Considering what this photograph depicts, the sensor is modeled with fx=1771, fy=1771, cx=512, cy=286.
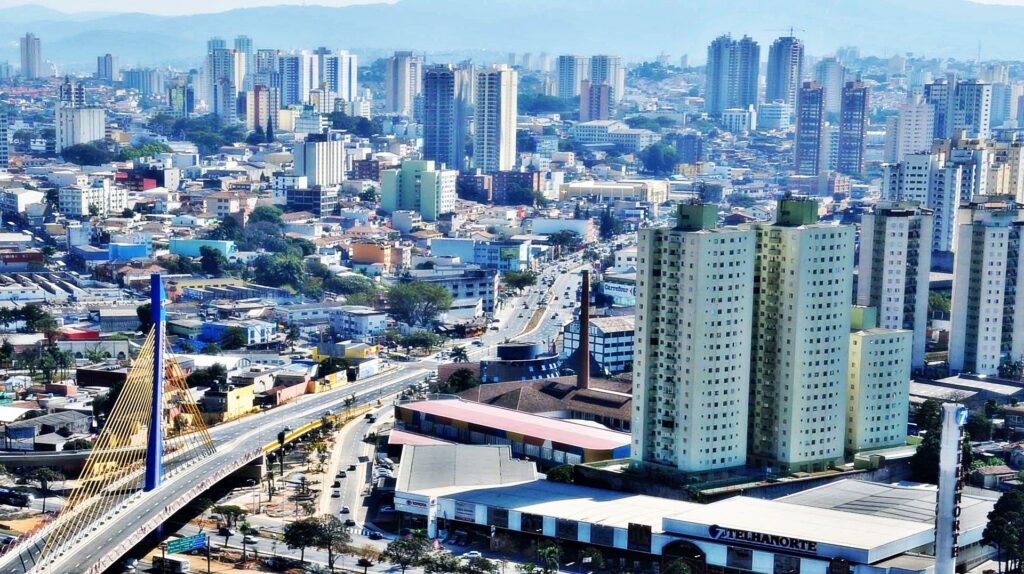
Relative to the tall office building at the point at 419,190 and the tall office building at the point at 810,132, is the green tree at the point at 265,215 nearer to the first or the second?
the tall office building at the point at 419,190

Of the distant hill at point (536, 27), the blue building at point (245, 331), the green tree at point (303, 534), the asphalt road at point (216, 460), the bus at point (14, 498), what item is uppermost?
the distant hill at point (536, 27)

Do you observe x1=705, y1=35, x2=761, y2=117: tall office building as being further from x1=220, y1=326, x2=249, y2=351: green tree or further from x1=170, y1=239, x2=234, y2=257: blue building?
x1=220, y1=326, x2=249, y2=351: green tree

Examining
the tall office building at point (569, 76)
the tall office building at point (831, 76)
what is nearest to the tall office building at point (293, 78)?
the tall office building at point (569, 76)

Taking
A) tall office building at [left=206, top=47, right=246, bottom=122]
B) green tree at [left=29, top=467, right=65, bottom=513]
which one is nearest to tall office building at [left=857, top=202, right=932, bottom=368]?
green tree at [left=29, top=467, right=65, bottom=513]

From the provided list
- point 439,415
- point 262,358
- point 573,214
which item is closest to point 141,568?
point 439,415

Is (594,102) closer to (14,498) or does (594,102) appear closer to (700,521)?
(14,498)

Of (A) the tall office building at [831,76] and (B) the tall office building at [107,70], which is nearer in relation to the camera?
(A) the tall office building at [831,76]

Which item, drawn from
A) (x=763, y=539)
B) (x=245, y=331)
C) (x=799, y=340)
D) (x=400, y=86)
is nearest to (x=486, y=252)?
(x=245, y=331)
